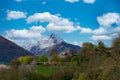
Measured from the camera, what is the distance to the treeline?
17719mm

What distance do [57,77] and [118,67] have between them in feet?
58.3

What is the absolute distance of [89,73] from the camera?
84.2ft

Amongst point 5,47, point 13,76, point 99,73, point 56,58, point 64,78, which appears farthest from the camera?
point 5,47

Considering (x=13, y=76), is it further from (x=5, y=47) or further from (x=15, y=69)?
(x=5, y=47)

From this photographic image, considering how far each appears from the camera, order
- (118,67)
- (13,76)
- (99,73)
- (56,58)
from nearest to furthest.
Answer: (118,67) → (99,73) → (13,76) → (56,58)

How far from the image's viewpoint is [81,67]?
31.7 meters

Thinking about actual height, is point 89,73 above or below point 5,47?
below

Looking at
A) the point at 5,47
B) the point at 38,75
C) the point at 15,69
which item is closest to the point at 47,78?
the point at 38,75

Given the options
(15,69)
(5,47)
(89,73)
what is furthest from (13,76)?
(5,47)

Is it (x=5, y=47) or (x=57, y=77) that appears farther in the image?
(x=5, y=47)

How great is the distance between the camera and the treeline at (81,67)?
17719 millimetres

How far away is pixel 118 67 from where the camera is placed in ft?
60.8

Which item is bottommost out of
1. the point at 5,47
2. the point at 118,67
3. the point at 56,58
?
the point at 118,67

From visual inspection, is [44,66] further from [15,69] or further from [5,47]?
[5,47]
